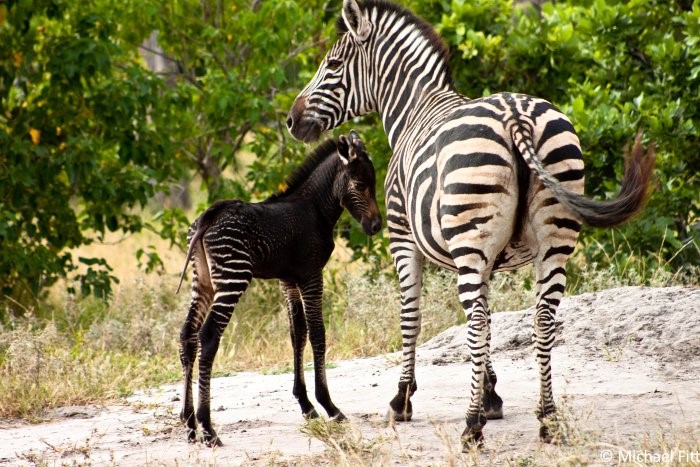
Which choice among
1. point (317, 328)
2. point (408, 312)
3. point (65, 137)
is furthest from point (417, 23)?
point (65, 137)

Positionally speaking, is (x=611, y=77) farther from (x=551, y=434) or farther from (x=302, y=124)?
(x=551, y=434)

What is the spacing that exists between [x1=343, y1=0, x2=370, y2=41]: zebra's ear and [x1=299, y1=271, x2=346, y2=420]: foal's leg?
6.16ft

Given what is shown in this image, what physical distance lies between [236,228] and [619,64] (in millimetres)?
5716

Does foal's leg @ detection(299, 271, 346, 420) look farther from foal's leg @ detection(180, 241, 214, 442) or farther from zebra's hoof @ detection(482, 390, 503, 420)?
zebra's hoof @ detection(482, 390, 503, 420)

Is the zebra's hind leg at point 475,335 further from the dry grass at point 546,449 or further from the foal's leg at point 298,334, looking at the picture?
the foal's leg at point 298,334

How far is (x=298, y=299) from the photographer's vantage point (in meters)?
6.25

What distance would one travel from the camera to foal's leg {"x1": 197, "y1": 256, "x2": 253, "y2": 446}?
5.46m

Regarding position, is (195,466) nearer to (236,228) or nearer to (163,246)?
(236,228)

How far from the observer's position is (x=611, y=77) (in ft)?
32.1

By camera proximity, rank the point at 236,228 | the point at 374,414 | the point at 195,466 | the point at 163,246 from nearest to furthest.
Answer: the point at 195,466 → the point at 236,228 → the point at 374,414 → the point at 163,246

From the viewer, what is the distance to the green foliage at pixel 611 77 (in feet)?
29.1

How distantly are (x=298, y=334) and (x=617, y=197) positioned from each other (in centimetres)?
246

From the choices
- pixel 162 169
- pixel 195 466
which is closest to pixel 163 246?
pixel 162 169

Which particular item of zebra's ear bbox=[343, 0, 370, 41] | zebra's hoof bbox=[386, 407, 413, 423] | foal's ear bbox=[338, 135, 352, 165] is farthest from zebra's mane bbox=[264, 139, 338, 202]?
zebra's hoof bbox=[386, 407, 413, 423]
